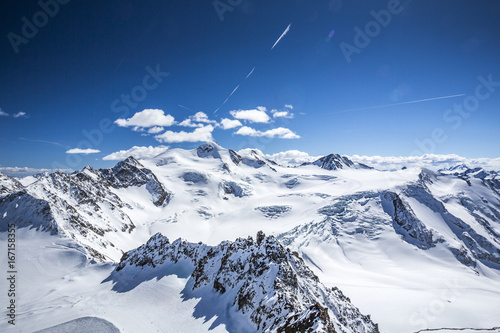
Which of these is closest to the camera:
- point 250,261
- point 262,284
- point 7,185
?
point 262,284

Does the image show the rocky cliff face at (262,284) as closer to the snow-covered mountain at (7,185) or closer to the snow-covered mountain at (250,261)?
the snow-covered mountain at (250,261)

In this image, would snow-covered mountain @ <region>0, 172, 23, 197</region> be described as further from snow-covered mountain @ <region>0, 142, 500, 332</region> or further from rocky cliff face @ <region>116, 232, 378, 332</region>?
rocky cliff face @ <region>116, 232, 378, 332</region>

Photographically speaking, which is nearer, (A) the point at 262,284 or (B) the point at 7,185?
(A) the point at 262,284

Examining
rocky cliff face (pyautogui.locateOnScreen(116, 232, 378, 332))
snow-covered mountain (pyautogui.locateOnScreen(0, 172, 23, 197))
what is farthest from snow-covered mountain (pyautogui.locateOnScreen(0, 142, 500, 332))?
snow-covered mountain (pyautogui.locateOnScreen(0, 172, 23, 197))

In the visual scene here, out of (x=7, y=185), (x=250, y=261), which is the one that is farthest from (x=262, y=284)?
(x=7, y=185)

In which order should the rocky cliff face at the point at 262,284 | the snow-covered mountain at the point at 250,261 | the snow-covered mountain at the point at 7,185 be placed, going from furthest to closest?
the snow-covered mountain at the point at 7,185 → the snow-covered mountain at the point at 250,261 → the rocky cliff face at the point at 262,284

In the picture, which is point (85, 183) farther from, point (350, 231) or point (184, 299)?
point (350, 231)

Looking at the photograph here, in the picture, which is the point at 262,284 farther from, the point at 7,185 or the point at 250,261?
the point at 7,185

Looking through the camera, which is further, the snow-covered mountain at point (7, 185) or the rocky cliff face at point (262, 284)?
the snow-covered mountain at point (7, 185)

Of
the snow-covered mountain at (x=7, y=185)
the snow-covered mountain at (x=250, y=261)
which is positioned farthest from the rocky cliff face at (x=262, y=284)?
the snow-covered mountain at (x=7, y=185)
